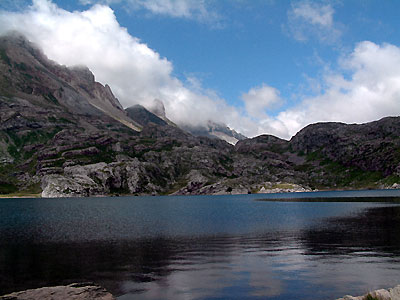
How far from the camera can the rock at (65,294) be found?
104ft

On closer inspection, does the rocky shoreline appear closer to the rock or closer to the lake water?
the rock

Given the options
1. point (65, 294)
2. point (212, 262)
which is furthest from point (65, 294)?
point (212, 262)

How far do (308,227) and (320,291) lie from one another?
5641 centimetres

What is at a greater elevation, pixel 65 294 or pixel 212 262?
pixel 65 294

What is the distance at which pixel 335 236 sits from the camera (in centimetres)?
7062

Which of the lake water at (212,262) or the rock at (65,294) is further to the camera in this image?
the lake water at (212,262)

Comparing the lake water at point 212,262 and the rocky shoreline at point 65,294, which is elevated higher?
the rocky shoreline at point 65,294

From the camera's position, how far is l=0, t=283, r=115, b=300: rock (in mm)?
31837

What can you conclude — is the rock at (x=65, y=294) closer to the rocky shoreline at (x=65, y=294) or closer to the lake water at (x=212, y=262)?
the rocky shoreline at (x=65, y=294)

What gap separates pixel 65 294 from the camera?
32.8m

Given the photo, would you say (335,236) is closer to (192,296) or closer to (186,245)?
(186,245)

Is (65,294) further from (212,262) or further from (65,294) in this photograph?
(212,262)

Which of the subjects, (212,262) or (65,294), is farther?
(212,262)

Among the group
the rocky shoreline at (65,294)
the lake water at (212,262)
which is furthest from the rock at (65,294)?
the lake water at (212,262)
